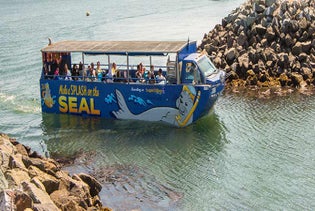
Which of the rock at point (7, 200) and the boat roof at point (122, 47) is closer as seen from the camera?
the rock at point (7, 200)

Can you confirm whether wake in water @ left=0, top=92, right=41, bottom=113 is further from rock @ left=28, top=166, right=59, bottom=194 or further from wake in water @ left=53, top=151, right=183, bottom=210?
rock @ left=28, top=166, right=59, bottom=194

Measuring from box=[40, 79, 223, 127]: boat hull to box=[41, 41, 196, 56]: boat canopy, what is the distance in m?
1.87

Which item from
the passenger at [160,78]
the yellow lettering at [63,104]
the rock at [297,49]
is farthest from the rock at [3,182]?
the rock at [297,49]

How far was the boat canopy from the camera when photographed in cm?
2769

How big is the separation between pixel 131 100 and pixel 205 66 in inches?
186

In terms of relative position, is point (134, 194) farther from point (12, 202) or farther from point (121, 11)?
point (121, 11)

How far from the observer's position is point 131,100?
2869 centimetres

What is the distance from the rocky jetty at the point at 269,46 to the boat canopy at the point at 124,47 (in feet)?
26.7

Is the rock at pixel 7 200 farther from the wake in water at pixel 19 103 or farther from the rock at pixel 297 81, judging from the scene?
the rock at pixel 297 81

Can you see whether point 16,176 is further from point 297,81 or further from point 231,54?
point 231,54

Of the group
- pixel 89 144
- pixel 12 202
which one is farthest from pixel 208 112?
pixel 12 202

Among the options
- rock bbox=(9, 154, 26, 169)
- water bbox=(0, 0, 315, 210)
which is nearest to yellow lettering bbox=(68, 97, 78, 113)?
water bbox=(0, 0, 315, 210)

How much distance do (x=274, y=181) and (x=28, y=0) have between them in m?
134

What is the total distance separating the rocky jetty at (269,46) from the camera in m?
35.6
